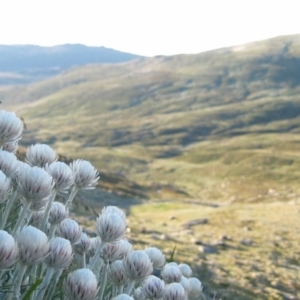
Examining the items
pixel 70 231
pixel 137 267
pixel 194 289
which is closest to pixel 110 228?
pixel 137 267

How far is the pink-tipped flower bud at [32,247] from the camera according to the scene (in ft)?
6.65

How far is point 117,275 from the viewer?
9.25 feet

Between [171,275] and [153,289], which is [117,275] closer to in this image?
[153,289]

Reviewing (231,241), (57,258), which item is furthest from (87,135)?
(57,258)

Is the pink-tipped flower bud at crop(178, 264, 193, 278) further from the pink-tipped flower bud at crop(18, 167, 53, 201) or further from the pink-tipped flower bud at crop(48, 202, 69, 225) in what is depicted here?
the pink-tipped flower bud at crop(18, 167, 53, 201)

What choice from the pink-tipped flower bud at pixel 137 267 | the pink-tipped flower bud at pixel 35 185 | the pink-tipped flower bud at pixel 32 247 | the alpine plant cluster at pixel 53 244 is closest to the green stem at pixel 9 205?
the alpine plant cluster at pixel 53 244

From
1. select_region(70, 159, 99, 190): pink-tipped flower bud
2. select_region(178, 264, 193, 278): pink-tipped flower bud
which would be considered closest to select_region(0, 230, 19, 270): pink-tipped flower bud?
select_region(70, 159, 99, 190): pink-tipped flower bud

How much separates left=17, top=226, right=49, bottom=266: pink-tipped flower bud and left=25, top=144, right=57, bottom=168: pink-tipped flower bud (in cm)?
81

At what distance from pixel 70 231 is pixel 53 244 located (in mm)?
418

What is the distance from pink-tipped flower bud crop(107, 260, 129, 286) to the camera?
110 inches

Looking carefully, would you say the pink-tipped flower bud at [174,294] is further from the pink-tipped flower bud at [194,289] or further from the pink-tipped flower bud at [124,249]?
the pink-tipped flower bud at [194,289]

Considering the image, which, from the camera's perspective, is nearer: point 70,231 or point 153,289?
point 153,289

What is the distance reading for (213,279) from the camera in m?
10.2

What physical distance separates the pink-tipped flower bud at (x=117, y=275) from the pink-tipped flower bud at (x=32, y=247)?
2.52ft
